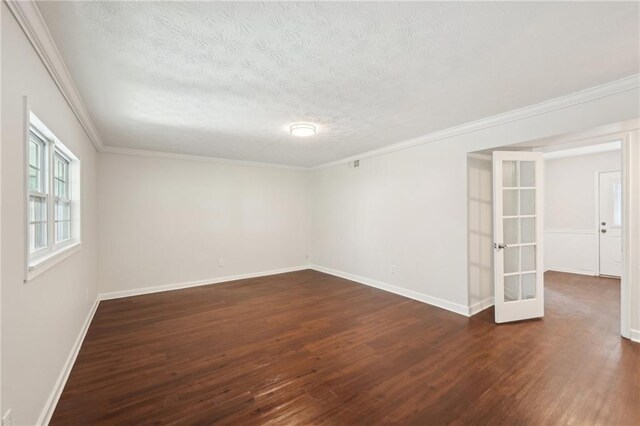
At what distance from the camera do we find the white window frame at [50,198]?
1.54 m

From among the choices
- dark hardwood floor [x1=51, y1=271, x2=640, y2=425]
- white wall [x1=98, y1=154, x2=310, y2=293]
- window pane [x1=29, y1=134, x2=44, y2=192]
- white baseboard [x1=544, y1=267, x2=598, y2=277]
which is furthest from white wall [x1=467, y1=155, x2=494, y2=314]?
window pane [x1=29, y1=134, x2=44, y2=192]

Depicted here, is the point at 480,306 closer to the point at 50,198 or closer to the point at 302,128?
the point at 302,128

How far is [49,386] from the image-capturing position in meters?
1.89

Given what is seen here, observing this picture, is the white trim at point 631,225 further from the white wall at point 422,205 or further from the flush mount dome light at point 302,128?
the flush mount dome light at point 302,128

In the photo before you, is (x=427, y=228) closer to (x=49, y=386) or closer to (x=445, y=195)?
(x=445, y=195)

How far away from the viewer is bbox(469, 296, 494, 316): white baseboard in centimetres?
358

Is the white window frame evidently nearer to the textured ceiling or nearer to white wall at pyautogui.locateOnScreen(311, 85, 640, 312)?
the textured ceiling

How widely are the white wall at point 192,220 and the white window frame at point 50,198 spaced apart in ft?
5.40

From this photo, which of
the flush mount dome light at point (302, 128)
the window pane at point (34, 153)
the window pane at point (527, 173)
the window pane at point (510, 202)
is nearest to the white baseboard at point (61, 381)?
the window pane at point (34, 153)

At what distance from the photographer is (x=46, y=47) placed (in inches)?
67.5

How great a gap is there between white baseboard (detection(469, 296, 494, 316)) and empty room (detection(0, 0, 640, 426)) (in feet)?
0.13

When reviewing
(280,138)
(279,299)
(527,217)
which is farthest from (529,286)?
(280,138)

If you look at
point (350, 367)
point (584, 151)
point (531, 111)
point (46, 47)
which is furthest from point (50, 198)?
point (584, 151)

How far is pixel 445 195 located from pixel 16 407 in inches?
169
